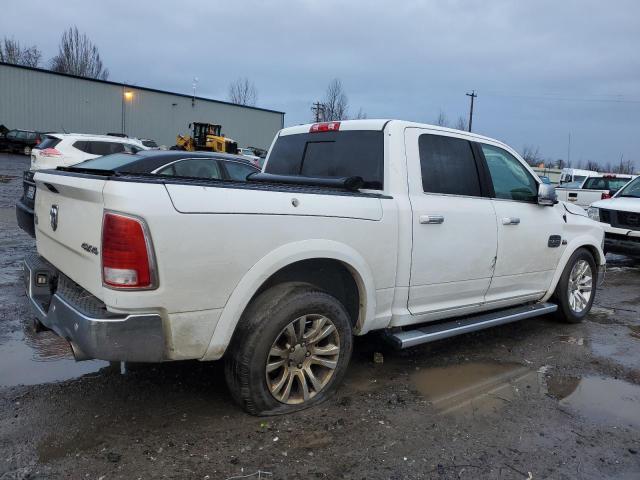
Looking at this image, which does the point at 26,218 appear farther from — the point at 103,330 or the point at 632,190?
the point at 632,190

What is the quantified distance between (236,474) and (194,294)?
972mm

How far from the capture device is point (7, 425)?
3234 mm

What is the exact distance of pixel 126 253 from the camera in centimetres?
277

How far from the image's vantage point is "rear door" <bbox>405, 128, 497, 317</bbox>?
4.05m

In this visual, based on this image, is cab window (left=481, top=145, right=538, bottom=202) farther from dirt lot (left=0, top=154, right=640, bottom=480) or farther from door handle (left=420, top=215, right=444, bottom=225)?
dirt lot (left=0, top=154, right=640, bottom=480)

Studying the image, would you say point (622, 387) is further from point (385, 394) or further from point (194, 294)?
point (194, 294)

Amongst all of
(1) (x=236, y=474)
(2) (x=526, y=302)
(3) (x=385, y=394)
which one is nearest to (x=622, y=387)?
(2) (x=526, y=302)

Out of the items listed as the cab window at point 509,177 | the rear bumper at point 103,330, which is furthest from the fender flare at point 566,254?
the rear bumper at point 103,330

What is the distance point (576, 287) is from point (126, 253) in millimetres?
4929

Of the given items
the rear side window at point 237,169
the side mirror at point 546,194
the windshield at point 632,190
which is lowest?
the side mirror at point 546,194

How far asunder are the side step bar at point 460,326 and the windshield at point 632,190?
6269 millimetres

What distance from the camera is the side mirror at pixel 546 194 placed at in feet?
16.6

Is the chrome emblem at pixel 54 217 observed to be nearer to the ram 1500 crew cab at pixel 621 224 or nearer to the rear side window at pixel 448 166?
the rear side window at pixel 448 166

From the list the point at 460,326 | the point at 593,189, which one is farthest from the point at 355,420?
the point at 593,189
